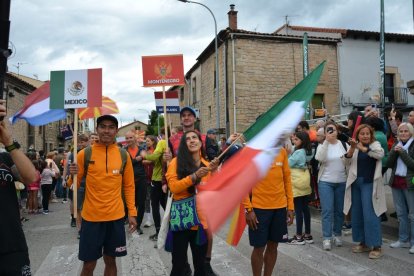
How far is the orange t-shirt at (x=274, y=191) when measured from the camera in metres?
4.25

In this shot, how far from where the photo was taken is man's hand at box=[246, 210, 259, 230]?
4117mm

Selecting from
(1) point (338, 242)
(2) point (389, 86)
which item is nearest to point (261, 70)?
(2) point (389, 86)

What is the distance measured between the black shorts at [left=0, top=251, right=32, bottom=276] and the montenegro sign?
4.24 m

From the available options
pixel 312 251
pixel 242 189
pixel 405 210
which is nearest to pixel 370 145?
pixel 405 210

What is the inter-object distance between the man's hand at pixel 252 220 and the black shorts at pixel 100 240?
132 cm

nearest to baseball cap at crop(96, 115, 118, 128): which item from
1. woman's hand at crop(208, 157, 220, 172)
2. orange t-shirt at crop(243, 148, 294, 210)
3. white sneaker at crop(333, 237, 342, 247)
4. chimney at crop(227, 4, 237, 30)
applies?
woman's hand at crop(208, 157, 220, 172)

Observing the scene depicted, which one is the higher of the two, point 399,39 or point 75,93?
point 399,39

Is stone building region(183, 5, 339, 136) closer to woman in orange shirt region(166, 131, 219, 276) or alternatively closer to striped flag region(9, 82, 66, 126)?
striped flag region(9, 82, 66, 126)

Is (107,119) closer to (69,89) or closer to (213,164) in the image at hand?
(213,164)

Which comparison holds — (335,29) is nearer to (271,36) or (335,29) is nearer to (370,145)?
(271,36)

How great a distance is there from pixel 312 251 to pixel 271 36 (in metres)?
21.2

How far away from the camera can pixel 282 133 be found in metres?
3.17

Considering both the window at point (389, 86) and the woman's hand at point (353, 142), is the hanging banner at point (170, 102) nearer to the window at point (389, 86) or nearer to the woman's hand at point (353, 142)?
the woman's hand at point (353, 142)

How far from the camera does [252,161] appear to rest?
2963 mm
